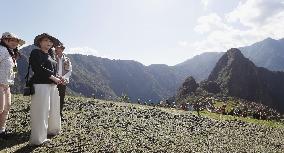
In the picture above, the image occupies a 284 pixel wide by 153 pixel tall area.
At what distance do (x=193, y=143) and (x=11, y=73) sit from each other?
651cm

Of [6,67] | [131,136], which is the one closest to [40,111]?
[6,67]

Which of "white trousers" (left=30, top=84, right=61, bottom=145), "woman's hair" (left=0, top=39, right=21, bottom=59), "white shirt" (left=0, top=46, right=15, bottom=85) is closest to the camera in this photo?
"white trousers" (left=30, top=84, right=61, bottom=145)

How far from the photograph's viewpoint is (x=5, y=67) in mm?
12102

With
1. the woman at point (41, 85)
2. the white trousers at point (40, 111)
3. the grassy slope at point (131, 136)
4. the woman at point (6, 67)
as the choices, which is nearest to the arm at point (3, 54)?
the woman at point (6, 67)

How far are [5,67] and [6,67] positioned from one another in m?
0.03

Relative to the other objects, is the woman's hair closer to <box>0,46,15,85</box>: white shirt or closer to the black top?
<box>0,46,15,85</box>: white shirt

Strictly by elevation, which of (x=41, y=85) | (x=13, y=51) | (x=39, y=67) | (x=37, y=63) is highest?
(x=13, y=51)

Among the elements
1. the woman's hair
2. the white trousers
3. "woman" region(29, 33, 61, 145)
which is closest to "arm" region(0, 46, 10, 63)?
the woman's hair

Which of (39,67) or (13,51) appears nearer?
(39,67)

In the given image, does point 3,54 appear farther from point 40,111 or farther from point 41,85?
point 40,111

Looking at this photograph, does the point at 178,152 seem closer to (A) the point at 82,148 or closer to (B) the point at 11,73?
(A) the point at 82,148

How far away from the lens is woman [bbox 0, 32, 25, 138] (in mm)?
12023

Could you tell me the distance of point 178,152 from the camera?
40.7ft

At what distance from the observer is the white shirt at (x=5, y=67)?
39.4 feet
